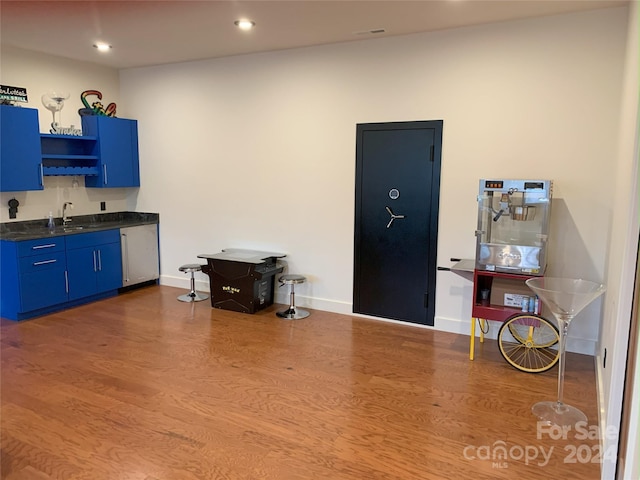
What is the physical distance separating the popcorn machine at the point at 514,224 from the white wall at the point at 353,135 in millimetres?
340

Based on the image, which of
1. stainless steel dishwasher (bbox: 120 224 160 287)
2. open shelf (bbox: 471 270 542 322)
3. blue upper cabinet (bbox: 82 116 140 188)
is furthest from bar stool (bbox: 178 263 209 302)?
open shelf (bbox: 471 270 542 322)

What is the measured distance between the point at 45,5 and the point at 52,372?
112 inches

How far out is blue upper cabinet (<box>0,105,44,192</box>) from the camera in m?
4.60

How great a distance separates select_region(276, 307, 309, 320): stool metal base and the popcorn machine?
1950 mm

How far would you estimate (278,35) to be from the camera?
435cm

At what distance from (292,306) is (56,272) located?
2521mm

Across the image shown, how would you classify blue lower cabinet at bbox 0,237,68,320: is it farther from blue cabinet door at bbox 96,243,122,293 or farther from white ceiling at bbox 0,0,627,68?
white ceiling at bbox 0,0,627,68

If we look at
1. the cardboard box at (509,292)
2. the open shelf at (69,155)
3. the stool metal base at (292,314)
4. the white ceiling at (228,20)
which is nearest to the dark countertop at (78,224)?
the open shelf at (69,155)

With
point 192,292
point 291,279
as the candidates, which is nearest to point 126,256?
point 192,292

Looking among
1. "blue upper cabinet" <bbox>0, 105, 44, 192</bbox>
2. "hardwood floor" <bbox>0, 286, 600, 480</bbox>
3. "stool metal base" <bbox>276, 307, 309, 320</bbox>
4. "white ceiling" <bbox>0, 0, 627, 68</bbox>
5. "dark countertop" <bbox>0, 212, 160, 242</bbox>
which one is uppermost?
"white ceiling" <bbox>0, 0, 627, 68</bbox>

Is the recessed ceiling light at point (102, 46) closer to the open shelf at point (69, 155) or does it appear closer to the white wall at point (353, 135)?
the white wall at point (353, 135)

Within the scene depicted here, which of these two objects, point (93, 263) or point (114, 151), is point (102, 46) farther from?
point (93, 263)

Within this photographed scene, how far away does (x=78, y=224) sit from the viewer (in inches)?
221

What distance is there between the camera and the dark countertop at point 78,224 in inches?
188
